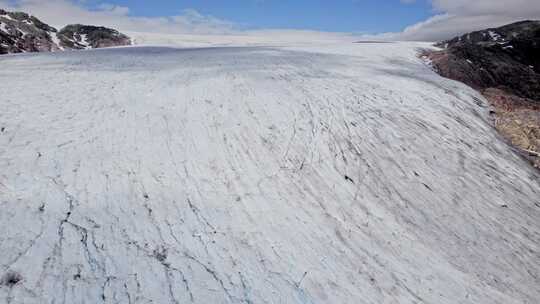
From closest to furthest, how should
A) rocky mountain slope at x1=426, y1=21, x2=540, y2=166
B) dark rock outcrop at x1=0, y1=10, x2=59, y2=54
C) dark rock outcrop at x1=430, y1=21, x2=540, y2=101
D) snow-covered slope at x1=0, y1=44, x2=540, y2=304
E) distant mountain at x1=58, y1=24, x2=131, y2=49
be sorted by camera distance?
snow-covered slope at x1=0, y1=44, x2=540, y2=304 → rocky mountain slope at x1=426, y1=21, x2=540, y2=166 → dark rock outcrop at x1=430, y1=21, x2=540, y2=101 → dark rock outcrop at x1=0, y1=10, x2=59, y2=54 → distant mountain at x1=58, y1=24, x2=131, y2=49

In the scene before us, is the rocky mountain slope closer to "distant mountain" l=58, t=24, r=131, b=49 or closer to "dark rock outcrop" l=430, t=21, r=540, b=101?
"dark rock outcrop" l=430, t=21, r=540, b=101

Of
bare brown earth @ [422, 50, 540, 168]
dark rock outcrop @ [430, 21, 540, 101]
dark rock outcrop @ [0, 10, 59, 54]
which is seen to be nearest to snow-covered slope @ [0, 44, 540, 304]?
bare brown earth @ [422, 50, 540, 168]

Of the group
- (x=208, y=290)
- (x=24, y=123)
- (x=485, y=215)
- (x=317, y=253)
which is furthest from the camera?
(x=24, y=123)

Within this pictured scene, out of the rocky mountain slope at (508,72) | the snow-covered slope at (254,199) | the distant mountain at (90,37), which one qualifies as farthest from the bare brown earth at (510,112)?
the distant mountain at (90,37)

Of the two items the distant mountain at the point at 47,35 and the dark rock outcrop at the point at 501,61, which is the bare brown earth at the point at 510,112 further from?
the distant mountain at the point at 47,35

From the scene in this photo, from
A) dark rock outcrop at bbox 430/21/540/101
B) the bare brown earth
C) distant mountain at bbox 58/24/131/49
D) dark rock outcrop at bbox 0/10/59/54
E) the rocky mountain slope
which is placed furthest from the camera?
distant mountain at bbox 58/24/131/49

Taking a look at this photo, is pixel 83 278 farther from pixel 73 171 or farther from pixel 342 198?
pixel 342 198

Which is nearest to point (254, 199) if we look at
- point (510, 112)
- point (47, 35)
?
point (510, 112)

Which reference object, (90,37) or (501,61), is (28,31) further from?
(501,61)

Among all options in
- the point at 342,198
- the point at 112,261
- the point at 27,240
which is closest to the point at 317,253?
the point at 342,198
